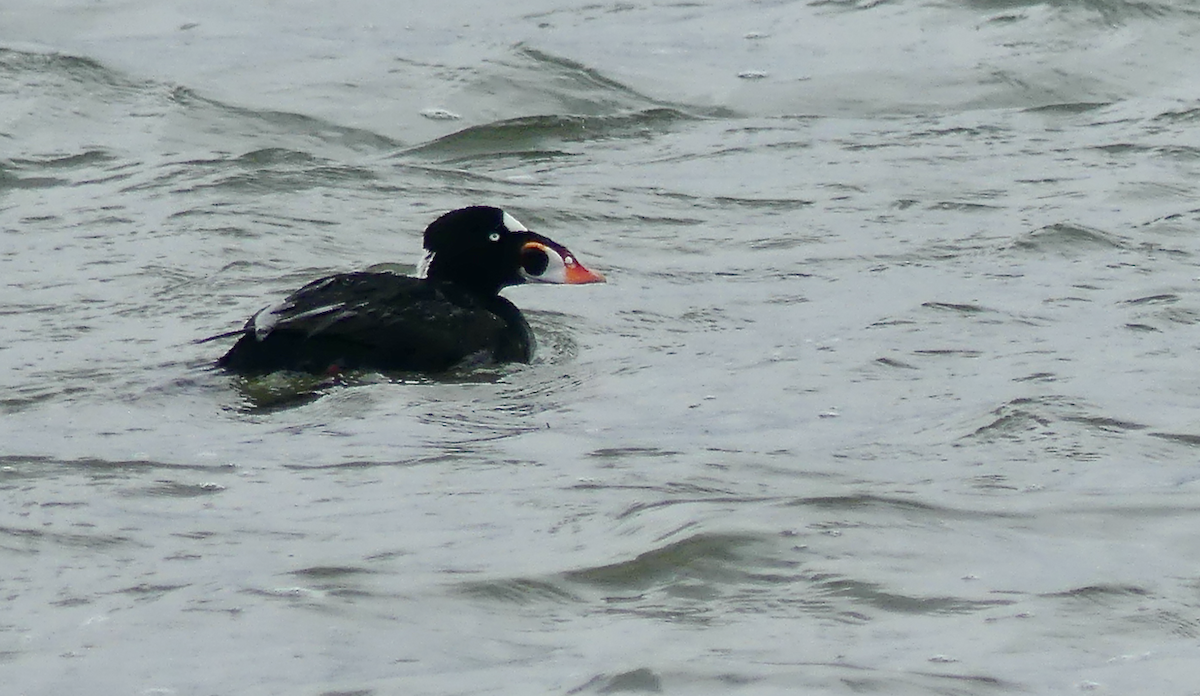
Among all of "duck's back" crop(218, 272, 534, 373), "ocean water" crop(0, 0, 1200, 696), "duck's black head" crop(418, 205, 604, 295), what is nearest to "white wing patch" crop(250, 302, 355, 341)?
"duck's back" crop(218, 272, 534, 373)

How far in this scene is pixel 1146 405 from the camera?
6723 millimetres

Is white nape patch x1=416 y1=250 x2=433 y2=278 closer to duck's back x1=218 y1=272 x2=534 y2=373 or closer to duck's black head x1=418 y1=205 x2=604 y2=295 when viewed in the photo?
duck's black head x1=418 y1=205 x2=604 y2=295

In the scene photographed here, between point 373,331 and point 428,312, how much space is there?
281 millimetres

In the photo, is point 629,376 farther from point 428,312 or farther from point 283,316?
point 283,316

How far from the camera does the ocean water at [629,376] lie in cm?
467

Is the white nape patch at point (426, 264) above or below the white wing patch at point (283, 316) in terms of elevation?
below

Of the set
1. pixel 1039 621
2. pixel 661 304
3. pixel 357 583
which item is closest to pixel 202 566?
pixel 357 583

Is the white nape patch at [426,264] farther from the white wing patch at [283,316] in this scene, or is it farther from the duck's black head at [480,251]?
the white wing patch at [283,316]

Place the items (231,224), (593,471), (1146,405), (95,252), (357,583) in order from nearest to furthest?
(357,583)
(593,471)
(1146,405)
(95,252)
(231,224)

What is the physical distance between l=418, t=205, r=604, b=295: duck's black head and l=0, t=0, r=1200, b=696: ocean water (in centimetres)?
34

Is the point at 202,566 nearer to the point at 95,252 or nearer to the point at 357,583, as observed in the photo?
the point at 357,583

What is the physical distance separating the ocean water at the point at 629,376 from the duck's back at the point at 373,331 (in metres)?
0.12

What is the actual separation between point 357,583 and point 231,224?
510 cm

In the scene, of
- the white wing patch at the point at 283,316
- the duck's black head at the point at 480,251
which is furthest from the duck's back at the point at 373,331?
the duck's black head at the point at 480,251
